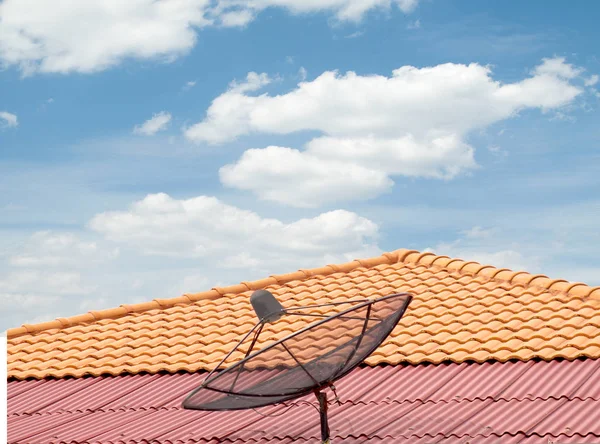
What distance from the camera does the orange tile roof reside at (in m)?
13.2

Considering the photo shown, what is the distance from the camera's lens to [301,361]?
9461 mm

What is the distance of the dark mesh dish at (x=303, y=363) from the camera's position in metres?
Answer: 9.21

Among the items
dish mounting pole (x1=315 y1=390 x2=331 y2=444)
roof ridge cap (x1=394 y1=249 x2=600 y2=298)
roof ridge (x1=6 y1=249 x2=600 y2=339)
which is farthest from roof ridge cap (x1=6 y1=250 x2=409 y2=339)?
dish mounting pole (x1=315 y1=390 x2=331 y2=444)

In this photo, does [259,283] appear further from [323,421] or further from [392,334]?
[323,421]

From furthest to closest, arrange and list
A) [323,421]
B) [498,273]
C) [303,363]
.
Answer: [498,273]
[303,363]
[323,421]

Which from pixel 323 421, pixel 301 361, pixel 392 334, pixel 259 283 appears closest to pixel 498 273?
pixel 392 334

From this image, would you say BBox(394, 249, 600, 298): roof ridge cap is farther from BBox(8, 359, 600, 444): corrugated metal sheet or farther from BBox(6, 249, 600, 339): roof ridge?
BBox(8, 359, 600, 444): corrugated metal sheet

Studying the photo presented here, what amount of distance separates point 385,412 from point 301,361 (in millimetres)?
2412

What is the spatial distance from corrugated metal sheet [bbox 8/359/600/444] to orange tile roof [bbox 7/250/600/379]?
53 cm

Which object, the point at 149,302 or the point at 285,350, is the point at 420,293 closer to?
the point at 149,302

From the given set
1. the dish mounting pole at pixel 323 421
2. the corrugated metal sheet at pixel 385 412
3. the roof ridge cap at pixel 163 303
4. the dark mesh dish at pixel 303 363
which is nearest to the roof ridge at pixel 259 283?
the roof ridge cap at pixel 163 303

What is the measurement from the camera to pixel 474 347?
13102 millimetres

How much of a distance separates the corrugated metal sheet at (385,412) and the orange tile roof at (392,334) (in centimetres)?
53

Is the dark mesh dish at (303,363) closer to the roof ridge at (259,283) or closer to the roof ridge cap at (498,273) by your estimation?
the roof ridge cap at (498,273)
